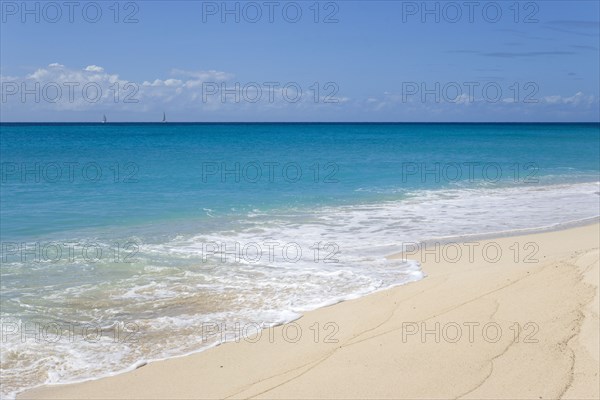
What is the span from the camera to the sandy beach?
17.6 ft

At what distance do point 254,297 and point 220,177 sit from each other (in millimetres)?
17057

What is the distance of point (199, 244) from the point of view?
1220 cm

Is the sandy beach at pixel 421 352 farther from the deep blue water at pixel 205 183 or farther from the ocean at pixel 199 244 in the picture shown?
the deep blue water at pixel 205 183

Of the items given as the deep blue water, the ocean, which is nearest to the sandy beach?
the ocean

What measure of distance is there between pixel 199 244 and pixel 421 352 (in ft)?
22.7

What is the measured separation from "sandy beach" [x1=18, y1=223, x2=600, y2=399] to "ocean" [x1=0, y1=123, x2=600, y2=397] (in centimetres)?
42

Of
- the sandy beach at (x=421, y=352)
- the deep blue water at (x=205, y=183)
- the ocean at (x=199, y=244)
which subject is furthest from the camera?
the deep blue water at (x=205, y=183)

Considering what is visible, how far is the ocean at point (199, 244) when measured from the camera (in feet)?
23.7

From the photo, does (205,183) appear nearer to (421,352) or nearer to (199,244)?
(199,244)

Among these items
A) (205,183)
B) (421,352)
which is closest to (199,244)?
(421,352)

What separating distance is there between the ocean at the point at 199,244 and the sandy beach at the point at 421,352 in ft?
1.39

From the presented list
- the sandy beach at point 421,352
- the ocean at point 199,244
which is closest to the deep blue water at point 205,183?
the ocean at point 199,244

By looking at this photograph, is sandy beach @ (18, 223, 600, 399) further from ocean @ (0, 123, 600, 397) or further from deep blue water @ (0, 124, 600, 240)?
deep blue water @ (0, 124, 600, 240)

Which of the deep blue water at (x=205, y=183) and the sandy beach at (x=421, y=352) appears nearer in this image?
the sandy beach at (x=421, y=352)
